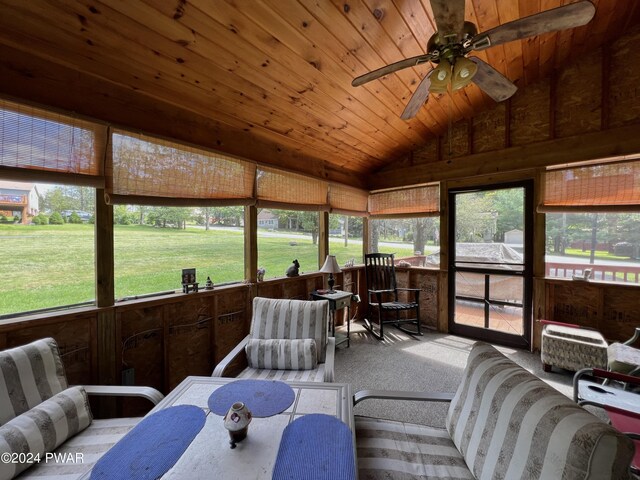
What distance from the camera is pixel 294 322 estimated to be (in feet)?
7.54

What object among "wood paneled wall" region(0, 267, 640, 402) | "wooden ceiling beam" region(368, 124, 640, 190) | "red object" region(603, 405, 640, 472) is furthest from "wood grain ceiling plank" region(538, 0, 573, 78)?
"red object" region(603, 405, 640, 472)

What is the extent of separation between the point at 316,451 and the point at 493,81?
8.34 feet

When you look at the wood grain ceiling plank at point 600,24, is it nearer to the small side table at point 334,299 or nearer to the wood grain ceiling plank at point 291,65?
the wood grain ceiling plank at point 291,65

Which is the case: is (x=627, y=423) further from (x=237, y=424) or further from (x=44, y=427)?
(x=44, y=427)

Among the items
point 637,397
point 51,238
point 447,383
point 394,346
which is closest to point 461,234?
point 394,346

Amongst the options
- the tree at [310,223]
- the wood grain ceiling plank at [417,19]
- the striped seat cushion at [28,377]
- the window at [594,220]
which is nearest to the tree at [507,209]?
the window at [594,220]

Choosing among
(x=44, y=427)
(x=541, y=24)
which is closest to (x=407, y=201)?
(x=541, y=24)

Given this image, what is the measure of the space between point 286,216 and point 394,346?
237 centimetres

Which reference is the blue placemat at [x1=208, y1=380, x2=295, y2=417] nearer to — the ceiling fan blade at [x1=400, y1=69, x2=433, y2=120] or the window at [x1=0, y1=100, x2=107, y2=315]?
the window at [x1=0, y1=100, x2=107, y2=315]

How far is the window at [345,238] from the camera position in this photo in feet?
14.5

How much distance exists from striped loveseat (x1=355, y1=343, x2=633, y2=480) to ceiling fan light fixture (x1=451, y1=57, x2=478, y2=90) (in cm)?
165

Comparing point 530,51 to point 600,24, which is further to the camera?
point 530,51

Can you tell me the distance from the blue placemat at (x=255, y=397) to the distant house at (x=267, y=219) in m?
2.00

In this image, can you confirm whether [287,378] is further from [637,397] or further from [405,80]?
[405,80]
